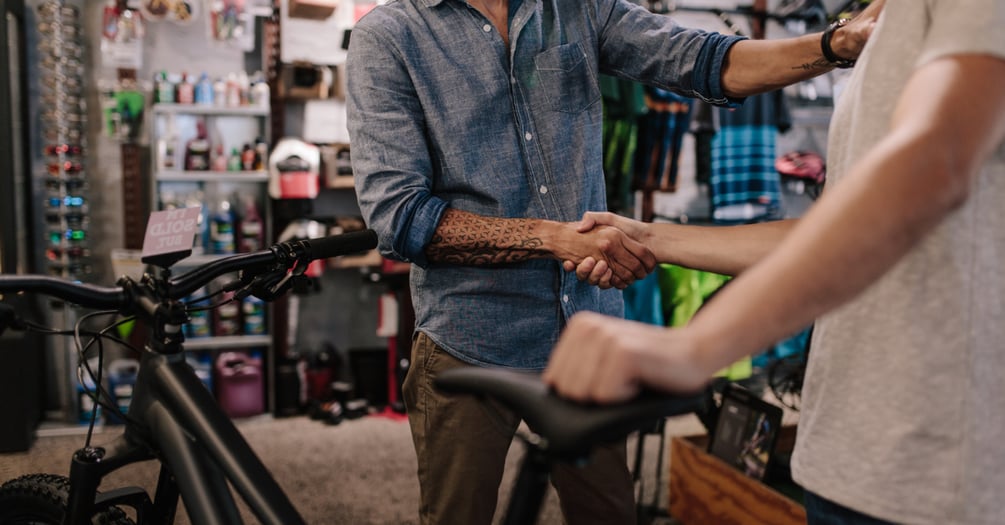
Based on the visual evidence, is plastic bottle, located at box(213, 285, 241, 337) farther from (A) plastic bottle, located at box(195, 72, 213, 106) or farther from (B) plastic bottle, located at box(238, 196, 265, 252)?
(A) plastic bottle, located at box(195, 72, 213, 106)

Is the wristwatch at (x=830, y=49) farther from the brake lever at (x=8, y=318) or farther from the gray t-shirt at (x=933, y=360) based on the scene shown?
the brake lever at (x=8, y=318)

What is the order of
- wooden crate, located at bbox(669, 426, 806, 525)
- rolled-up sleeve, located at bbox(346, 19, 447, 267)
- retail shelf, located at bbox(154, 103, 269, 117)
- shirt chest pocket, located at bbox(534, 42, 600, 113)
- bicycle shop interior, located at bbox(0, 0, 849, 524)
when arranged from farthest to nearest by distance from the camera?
retail shelf, located at bbox(154, 103, 269, 117) < bicycle shop interior, located at bbox(0, 0, 849, 524) < wooden crate, located at bbox(669, 426, 806, 525) < shirt chest pocket, located at bbox(534, 42, 600, 113) < rolled-up sleeve, located at bbox(346, 19, 447, 267)

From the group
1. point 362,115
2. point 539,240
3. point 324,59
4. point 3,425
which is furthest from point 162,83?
point 539,240

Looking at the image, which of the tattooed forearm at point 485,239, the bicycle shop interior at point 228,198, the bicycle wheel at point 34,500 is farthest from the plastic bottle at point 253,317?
the tattooed forearm at point 485,239

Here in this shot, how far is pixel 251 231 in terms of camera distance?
185 inches

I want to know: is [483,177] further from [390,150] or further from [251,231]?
[251,231]

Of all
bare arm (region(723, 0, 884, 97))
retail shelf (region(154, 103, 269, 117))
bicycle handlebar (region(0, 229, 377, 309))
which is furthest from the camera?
retail shelf (region(154, 103, 269, 117))

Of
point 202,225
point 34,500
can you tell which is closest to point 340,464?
point 202,225

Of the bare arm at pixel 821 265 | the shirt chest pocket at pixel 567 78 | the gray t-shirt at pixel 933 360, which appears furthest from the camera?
the shirt chest pocket at pixel 567 78

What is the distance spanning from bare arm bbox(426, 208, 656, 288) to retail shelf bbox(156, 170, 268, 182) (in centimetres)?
340

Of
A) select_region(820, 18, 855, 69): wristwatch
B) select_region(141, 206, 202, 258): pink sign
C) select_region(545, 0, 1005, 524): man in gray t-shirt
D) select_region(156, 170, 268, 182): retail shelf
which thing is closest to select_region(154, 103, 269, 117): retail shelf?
select_region(156, 170, 268, 182): retail shelf

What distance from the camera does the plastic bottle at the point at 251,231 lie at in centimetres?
470

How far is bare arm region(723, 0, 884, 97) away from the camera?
1410 mm

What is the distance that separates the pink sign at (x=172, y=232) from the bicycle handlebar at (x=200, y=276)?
5cm
